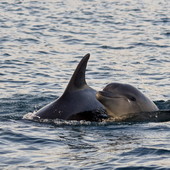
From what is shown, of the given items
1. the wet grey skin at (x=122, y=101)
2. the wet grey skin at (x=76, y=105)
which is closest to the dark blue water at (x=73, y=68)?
the wet grey skin at (x=76, y=105)

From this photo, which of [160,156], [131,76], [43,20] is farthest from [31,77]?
[43,20]

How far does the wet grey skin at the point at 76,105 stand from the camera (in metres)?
14.5

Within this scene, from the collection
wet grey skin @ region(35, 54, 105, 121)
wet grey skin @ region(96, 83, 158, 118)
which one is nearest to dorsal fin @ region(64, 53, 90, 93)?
wet grey skin @ region(35, 54, 105, 121)

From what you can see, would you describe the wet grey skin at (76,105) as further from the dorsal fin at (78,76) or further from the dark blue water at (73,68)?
the dark blue water at (73,68)

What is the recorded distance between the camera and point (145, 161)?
1159cm

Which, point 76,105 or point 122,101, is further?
point 122,101

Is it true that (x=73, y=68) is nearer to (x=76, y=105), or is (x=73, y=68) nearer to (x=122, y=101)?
(x=122, y=101)

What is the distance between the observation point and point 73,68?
23594mm

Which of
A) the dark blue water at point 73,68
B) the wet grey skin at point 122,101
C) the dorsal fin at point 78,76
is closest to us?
the dark blue water at point 73,68

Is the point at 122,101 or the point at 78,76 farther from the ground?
the point at 78,76

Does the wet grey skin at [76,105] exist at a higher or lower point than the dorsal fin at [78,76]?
lower

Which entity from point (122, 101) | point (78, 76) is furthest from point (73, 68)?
point (78, 76)

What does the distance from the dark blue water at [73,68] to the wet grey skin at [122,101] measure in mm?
550

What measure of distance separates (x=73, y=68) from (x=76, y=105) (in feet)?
29.9
